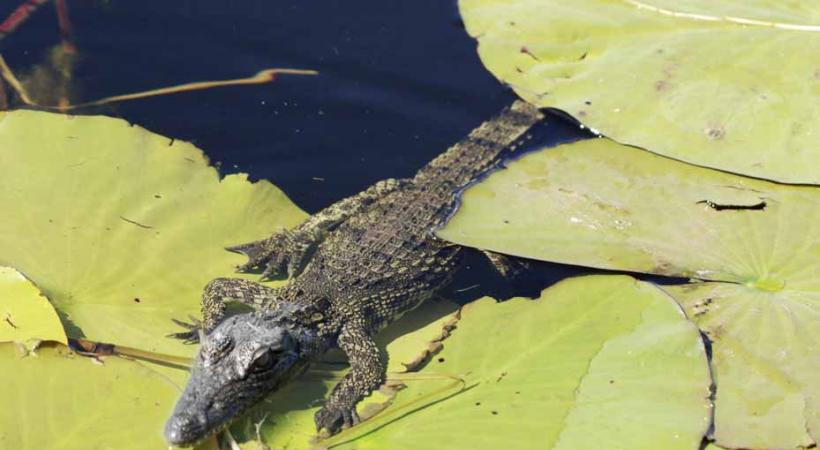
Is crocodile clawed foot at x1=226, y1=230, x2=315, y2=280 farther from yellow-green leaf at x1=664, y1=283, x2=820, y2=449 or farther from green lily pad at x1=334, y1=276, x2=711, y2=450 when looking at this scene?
yellow-green leaf at x1=664, y1=283, x2=820, y2=449

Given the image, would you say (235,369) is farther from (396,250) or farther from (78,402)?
(396,250)

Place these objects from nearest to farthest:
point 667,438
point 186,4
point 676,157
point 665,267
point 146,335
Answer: point 667,438 → point 146,335 → point 665,267 → point 676,157 → point 186,4

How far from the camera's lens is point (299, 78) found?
631cm

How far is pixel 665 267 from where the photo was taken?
4.49 meters

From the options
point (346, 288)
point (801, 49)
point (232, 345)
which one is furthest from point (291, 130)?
point (801, 49)

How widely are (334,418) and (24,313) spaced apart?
1448 mm

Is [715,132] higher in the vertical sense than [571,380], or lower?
higher

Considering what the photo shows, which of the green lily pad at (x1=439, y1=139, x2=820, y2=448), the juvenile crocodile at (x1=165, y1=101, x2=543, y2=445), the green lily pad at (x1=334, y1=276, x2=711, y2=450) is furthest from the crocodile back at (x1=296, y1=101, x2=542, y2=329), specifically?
the green lily pad at (x1=334, y1=276, x2=711, y2=450)

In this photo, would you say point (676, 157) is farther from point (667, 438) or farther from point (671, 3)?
point (667, 438)

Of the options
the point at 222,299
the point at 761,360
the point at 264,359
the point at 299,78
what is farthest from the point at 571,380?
the point at 299,78

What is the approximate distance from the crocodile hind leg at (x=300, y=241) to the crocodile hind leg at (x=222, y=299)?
0.49 feet

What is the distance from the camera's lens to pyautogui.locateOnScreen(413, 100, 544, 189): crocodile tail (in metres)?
5.79

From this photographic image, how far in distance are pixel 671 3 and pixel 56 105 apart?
4083 mm

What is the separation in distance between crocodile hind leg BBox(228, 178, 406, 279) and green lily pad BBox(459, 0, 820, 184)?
1205mm
